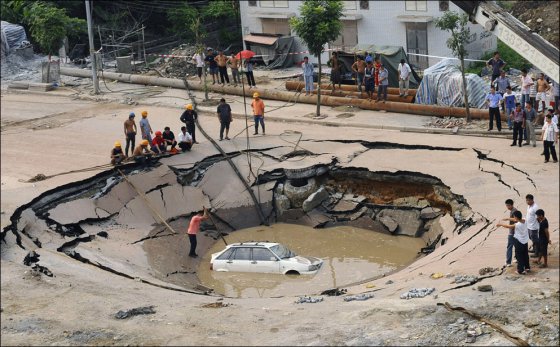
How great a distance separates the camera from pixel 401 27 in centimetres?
3906

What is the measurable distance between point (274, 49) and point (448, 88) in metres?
11.6

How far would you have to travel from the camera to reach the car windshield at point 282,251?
23.5 m

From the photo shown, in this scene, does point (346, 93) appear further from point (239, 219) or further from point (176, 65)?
point (176, 65)

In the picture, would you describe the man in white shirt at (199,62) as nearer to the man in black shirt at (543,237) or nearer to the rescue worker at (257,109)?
the rescue worker at (257,109)

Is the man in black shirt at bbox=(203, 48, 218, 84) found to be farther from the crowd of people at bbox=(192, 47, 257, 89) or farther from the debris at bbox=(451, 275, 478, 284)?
the debris at bbox=(451, 275, 478, 284)

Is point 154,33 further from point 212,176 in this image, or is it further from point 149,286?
point 149,286

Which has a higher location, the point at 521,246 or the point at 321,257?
the point at 521,246

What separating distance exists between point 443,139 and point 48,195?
11980mm

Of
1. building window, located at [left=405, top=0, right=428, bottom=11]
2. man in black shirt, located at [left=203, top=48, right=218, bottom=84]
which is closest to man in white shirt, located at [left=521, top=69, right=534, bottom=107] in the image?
building window, located at [left=405, top=0, right=428, bottom=11]

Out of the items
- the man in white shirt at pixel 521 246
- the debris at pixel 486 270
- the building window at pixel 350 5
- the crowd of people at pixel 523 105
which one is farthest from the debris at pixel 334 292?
the building window at pixel 350 5

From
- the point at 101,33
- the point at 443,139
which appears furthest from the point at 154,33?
the point at 443,139

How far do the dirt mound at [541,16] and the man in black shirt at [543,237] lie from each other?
2336 cm

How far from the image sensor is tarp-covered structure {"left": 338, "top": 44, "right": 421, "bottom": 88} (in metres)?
35.5

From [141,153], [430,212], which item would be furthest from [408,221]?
[141,153]
